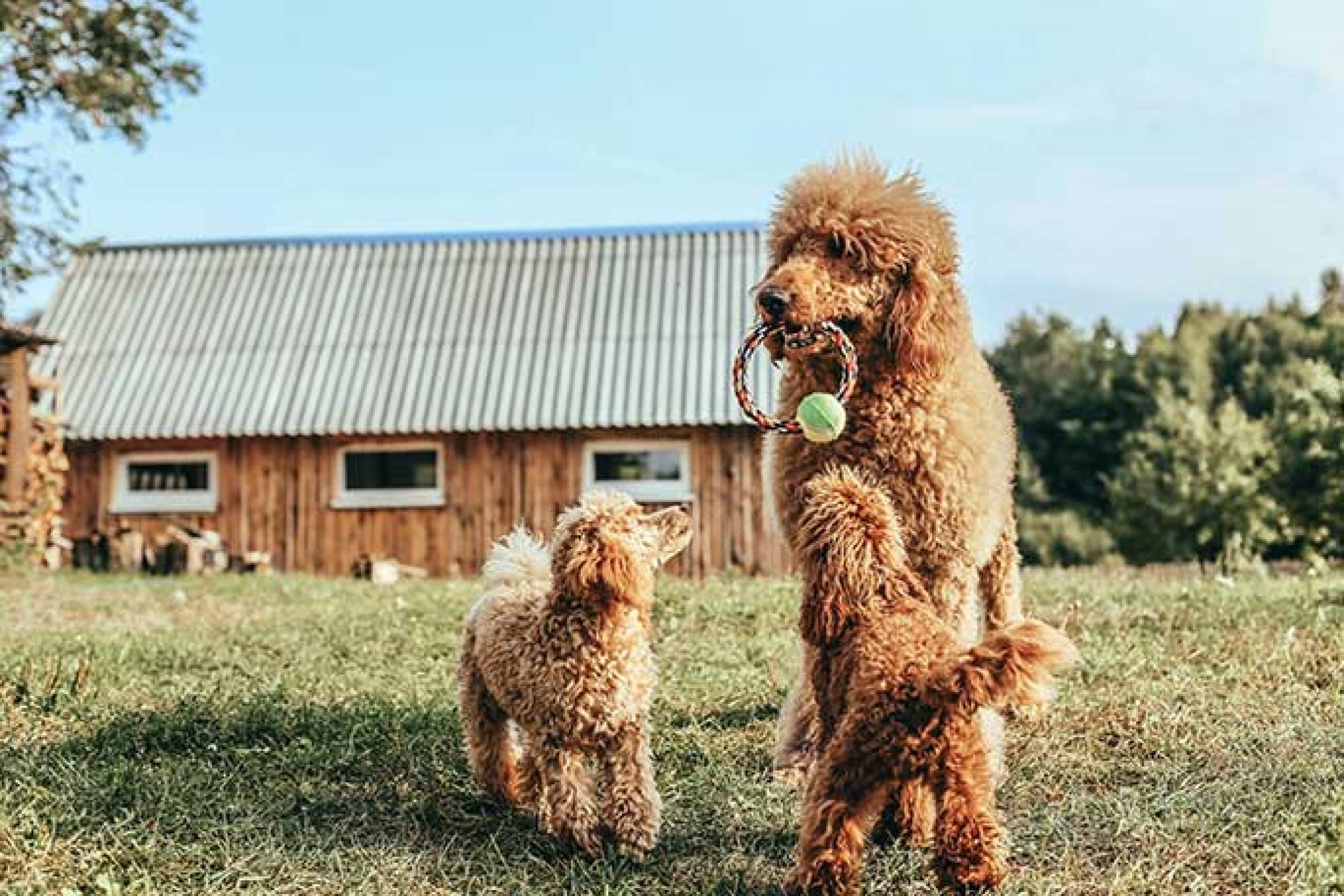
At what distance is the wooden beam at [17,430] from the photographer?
714 inches

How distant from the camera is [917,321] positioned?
559cm

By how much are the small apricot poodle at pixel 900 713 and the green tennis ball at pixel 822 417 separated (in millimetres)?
646

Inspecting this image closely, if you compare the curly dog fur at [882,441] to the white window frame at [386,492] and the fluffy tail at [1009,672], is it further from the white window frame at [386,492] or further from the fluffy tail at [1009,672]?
the white window frame at [386,492]

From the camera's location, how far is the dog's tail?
19.9 ft

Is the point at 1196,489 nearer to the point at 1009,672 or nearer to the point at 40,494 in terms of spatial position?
the point at 40,494

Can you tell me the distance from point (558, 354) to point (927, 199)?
50.9 feet

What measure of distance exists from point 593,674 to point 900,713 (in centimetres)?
130

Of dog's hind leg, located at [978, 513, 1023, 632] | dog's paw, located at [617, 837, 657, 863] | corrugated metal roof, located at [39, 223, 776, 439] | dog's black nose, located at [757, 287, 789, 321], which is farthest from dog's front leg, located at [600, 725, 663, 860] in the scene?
corrugated metal roof, located at [39, 223, 776, 439]

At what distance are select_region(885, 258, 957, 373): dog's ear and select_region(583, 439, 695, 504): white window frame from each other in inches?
569

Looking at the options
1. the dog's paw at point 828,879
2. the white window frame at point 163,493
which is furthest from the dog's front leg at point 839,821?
the white window frame at point 163,493

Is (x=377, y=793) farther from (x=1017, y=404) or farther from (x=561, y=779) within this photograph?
(x=1017, y=404)

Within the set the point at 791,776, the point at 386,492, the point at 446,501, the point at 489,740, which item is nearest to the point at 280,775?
the point at 489,740

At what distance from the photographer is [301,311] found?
2248 cm

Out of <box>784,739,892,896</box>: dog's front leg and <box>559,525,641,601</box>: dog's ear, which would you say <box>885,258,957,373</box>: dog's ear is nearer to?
<box>559,525,641,601</box>: dog's ear
